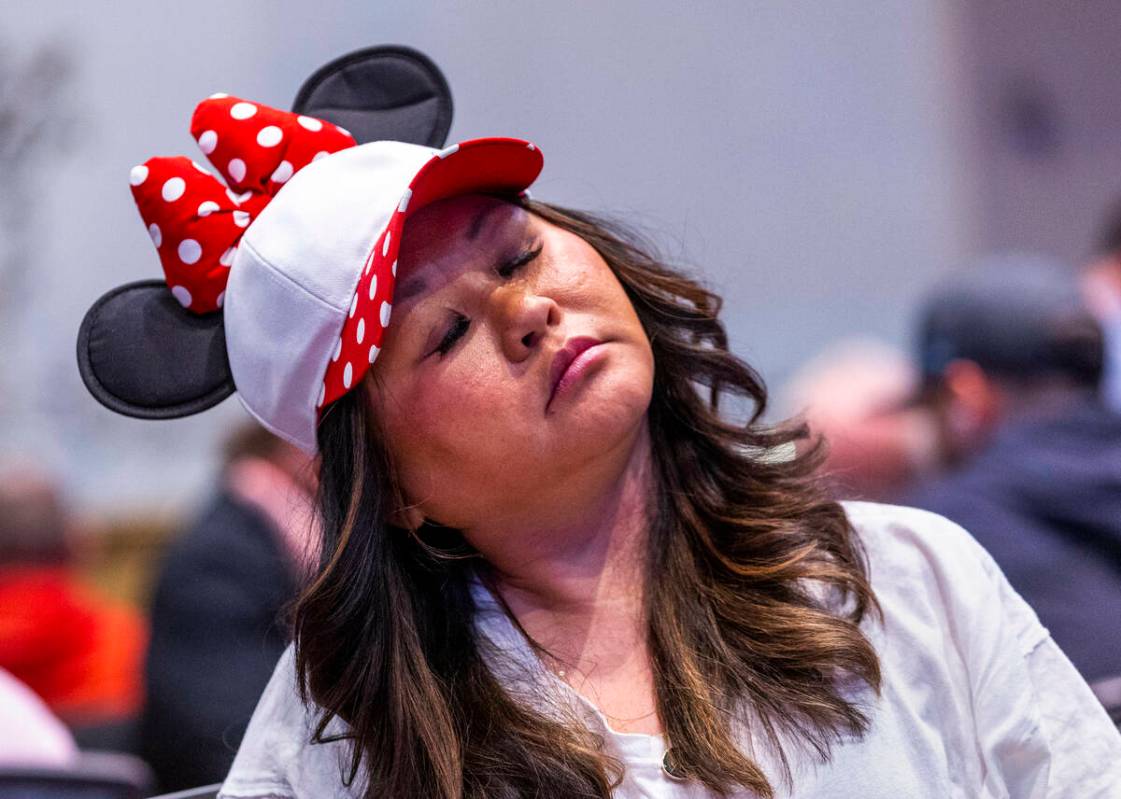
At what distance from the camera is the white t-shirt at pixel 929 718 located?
113 cm

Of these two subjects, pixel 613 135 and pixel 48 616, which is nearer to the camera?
pixel 48 616

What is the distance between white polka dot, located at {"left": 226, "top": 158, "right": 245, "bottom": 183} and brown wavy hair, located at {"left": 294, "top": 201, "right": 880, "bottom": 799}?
0.24 meters

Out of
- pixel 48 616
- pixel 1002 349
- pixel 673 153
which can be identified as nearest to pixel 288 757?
pixel 1002 349

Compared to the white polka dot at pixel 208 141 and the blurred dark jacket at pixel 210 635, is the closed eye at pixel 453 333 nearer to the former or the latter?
the white polka dot at pixel 208 141

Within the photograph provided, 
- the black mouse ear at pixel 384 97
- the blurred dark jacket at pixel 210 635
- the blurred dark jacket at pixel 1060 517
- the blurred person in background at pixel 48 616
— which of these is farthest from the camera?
the blurred person in background at pixel 48 616

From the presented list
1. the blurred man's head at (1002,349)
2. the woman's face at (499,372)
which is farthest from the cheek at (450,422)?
the blurred man's head at (1002,349)

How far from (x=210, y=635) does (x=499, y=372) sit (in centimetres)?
142

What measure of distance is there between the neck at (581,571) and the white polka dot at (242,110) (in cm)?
45

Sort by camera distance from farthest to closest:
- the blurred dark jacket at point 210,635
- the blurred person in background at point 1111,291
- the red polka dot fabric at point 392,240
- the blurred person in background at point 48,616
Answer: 1. the blurred person in background at point 1111,291
2. the blurred person in background at point 48,616
3. the blurred dark jacket at point 210,635
4. the red polka dot fabric at point 392,240

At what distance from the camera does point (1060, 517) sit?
193 cm

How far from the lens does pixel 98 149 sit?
11.0 ft

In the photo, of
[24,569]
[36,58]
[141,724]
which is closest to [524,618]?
[141,724]

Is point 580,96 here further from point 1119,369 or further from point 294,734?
point 294,734

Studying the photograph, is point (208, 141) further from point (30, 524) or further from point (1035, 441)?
point (30, 524)
